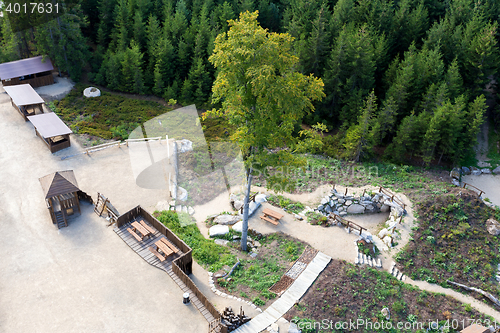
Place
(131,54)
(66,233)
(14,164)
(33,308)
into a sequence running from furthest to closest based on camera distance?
(131,54)
(14,164)
(66,233)
(33,308)

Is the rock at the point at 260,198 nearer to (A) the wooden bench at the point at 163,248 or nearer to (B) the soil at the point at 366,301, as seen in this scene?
(B) the soil at the point at 366,301

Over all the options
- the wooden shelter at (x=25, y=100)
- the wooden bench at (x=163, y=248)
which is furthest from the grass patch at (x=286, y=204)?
the wooden shelter at (x=25, y=100)

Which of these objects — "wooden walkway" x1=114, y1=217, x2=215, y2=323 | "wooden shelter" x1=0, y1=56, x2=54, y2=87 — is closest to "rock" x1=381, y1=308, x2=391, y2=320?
"wooden walkway" x1=114, y1=217, x2=215, y2=323

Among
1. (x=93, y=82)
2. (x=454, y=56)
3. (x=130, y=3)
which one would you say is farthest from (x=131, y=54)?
(x=454, y=56)

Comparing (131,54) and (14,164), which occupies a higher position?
(131,54)

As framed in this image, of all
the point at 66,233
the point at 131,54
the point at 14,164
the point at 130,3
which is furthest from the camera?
the point at 130,3

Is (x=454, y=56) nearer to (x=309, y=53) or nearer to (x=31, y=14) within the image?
(x=309, y=53)

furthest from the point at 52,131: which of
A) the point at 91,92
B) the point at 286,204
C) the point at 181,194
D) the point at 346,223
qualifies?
the point at 346,223
